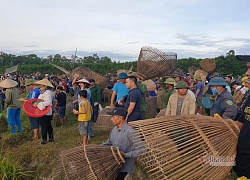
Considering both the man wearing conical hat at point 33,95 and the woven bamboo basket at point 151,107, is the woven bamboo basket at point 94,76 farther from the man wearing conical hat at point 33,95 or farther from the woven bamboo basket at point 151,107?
the man wearing conical hat at point 33,95

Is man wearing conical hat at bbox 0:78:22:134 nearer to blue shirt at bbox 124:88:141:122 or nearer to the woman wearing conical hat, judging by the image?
the woman wearing conical hat

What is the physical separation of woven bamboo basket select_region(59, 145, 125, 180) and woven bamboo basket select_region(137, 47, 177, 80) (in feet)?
13.8

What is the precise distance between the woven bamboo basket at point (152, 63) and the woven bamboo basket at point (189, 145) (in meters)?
5.26

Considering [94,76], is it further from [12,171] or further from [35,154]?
[12,171]

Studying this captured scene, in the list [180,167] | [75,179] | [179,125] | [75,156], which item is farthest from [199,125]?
[75,179]

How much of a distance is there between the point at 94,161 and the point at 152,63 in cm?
493

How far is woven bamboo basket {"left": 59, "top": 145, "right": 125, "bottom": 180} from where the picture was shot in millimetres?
3064

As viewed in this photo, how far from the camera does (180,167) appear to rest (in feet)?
5.85

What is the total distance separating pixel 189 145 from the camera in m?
1.85

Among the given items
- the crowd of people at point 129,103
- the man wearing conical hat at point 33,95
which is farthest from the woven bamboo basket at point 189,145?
the man wearing conical hat at point 33,95

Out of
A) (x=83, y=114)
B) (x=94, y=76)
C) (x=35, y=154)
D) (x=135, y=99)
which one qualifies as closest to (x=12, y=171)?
(x=35, y=154)

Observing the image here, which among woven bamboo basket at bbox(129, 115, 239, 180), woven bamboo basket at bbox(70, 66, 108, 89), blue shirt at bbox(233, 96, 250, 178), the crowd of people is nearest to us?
woven bamboo basket at bbox(129, 115, 239, 180)

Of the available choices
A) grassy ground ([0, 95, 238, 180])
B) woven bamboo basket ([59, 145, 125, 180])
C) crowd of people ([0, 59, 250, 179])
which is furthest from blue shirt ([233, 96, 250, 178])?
grassy ground ([0, 95, 238, 180])

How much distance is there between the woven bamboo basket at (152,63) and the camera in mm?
7495
